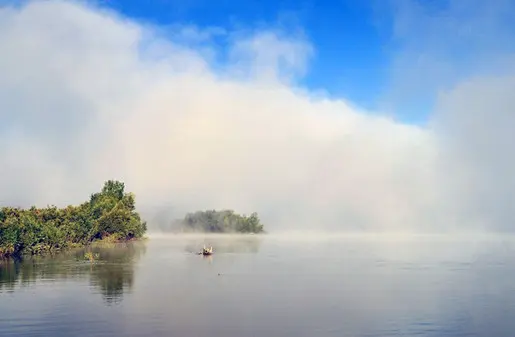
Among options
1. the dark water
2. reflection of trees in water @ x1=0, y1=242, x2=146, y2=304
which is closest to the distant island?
reflection of trees in water @ x1=0, y1=242, x2=146, y2=304

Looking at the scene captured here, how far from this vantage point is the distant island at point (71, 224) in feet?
346

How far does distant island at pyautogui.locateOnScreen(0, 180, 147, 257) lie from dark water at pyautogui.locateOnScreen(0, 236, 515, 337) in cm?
1668

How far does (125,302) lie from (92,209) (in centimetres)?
11469

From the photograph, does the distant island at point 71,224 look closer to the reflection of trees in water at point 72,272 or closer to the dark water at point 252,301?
the reflection of trees in water at point 72,272

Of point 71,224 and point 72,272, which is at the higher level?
point 71,224

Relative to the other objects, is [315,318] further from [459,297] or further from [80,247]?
[80,247]

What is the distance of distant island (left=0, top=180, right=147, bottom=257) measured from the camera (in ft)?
346

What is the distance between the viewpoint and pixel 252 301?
2179 inches

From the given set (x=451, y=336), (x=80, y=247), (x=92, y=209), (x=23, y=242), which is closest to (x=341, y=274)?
(x=451, y=336)

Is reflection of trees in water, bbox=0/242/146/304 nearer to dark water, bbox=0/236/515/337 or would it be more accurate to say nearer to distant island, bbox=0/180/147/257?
dark water, bbox=0/236/515/337

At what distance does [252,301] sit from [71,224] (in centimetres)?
9412

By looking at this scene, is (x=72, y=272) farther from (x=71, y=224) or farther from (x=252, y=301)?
(x=71, y=224)

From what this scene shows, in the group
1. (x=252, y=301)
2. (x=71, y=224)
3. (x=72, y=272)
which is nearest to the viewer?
(x=252, y=301)

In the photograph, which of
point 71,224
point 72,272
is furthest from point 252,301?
point 71,224
